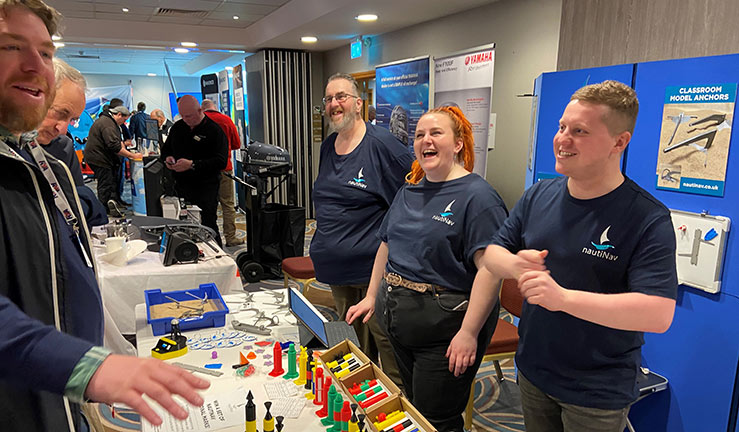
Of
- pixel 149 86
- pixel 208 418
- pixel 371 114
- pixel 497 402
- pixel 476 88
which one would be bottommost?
pixel 497 402

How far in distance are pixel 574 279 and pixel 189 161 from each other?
13.8 feet

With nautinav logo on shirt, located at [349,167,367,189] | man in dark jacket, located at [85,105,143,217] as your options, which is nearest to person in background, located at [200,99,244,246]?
man in dark jacket, located at [85,105,143,217]

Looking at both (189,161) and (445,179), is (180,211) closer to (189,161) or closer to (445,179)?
(189,161)

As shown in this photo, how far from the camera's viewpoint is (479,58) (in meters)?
4.05

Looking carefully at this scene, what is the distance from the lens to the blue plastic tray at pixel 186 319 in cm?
182

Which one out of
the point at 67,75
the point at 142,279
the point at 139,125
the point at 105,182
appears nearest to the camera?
the point at 67,75

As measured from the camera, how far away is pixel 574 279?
4.42ft

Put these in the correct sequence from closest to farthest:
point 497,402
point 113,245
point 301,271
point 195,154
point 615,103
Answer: point 615,103 → point 113,245 → point 497,402 → point 301,271 → point 195,154

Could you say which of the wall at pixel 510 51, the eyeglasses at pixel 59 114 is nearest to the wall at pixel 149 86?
the wall at pixel 510 51

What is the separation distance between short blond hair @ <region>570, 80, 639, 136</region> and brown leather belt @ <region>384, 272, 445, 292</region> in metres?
0.75

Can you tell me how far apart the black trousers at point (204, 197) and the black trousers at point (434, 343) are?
12.0 feet

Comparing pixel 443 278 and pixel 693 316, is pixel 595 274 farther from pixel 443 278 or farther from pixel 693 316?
pixel 693 316

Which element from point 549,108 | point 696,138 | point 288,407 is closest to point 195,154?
point 549,108

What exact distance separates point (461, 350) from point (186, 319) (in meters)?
1.04
